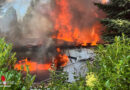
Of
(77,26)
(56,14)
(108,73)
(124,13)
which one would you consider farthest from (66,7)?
(108,73)

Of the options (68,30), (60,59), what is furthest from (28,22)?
(60,59)

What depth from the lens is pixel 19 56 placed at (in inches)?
237

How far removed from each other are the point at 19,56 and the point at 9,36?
919 mm

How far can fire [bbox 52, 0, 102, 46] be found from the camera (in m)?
6.54

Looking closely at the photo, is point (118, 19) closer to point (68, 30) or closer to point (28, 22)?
point (68, 30)

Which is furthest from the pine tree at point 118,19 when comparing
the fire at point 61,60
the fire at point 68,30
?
the fire at point 61,60

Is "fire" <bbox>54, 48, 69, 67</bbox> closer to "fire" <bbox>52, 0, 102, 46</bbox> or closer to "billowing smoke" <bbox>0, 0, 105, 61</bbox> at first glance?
"billowing smoke" <bbox>0, 0, 105, 61</bbox>

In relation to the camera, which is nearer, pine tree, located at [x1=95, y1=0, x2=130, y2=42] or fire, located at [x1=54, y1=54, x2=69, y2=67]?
pine tree, located at [x1=95, y1=0, x2=130, y2=42]

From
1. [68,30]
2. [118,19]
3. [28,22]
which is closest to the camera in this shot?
[118,19]

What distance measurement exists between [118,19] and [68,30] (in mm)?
2658

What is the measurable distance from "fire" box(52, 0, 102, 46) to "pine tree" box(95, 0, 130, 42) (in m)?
1.51

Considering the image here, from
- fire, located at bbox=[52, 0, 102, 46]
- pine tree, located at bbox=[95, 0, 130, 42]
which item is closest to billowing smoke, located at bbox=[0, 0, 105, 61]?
fire, located at bbox=[52, 0, 102, 46]

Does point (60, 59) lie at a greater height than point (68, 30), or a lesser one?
lesser

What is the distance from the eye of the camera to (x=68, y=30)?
6.64m
